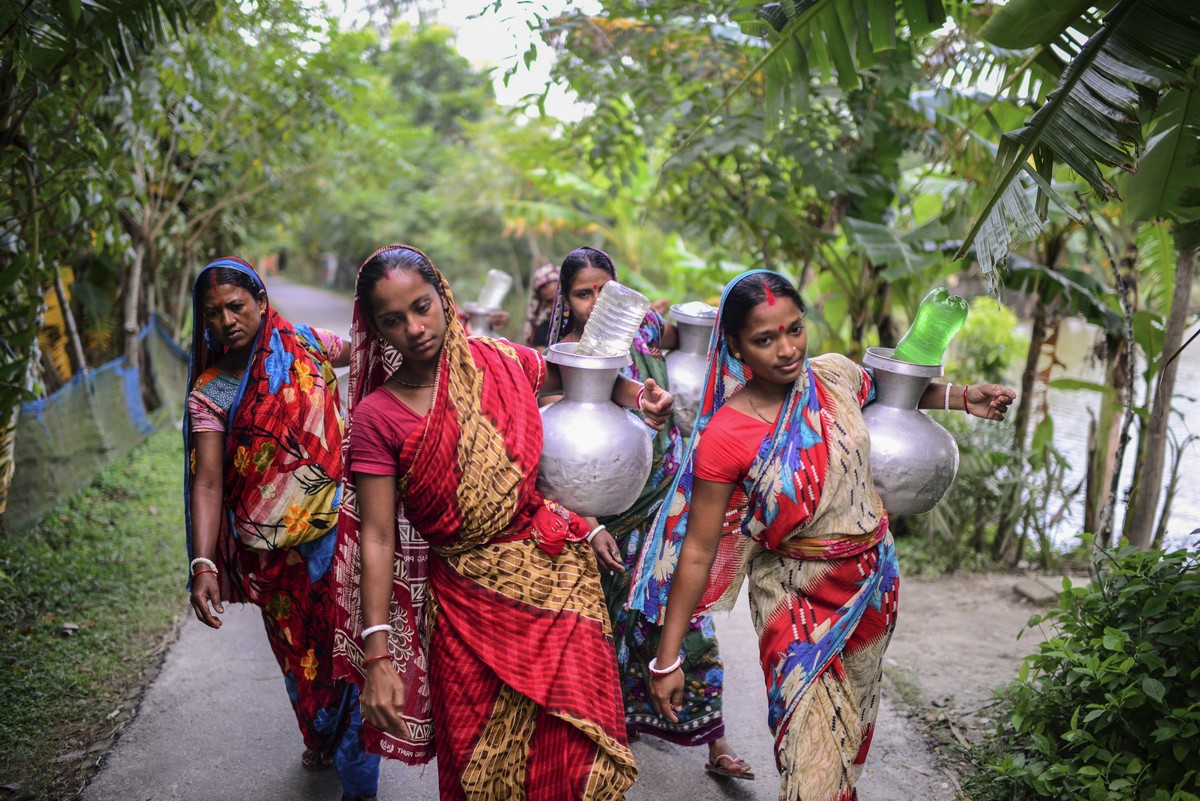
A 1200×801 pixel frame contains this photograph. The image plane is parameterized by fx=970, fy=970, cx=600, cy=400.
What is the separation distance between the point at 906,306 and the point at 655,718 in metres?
3.87

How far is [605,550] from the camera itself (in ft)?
9.14

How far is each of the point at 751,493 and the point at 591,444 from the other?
45 centimetres

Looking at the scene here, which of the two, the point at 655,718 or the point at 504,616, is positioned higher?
the point at 504,616

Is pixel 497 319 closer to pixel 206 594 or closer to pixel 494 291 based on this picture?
pixel 494 291

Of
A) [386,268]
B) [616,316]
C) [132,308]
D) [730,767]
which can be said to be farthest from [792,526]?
[132,308]

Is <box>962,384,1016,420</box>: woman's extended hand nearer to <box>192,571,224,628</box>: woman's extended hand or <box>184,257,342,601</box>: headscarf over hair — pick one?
<box>184,257,342,601</box>: headscarf over hair

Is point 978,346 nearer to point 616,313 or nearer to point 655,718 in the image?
point 655,718

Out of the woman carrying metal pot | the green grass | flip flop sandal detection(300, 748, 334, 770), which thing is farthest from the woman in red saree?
the green grass

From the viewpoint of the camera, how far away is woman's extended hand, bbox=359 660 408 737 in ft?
8.08

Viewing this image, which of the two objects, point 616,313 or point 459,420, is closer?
point 459,420

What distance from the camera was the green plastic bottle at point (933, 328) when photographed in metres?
2.73

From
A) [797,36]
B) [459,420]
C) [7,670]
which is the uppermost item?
[797,36]

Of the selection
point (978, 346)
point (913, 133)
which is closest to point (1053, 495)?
point (978, 346)

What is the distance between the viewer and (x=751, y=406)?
8.64ft
